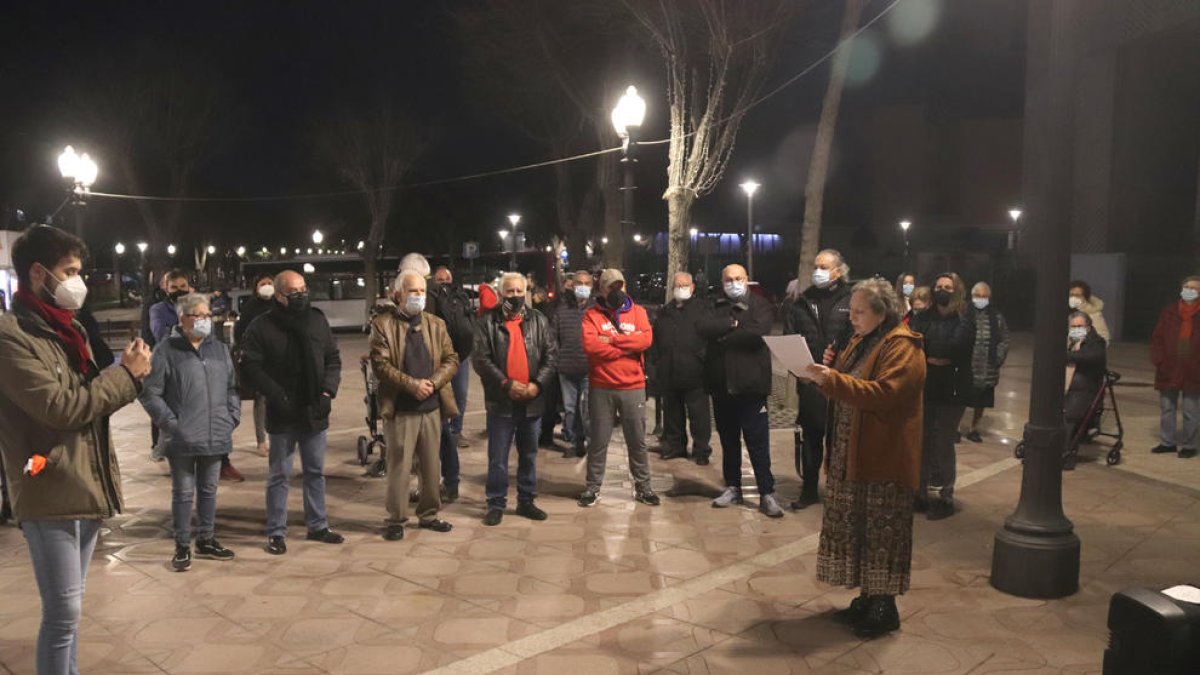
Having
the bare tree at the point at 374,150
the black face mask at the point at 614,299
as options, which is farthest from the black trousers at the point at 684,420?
the bare tree at the point at 374,150

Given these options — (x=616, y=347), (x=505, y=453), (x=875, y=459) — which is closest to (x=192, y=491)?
(x=505, y=453)

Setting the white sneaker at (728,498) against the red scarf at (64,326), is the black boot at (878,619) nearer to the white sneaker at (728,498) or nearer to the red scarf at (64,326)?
the white sneaker at (728,498)

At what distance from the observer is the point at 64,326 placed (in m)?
3.56

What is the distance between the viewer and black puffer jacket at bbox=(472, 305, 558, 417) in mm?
6684

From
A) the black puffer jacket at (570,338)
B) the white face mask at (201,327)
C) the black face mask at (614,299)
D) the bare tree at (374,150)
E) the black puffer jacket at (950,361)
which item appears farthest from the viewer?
the bare tree at (374,150)

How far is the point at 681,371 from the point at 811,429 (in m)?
1.71

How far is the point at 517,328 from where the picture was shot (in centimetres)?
684

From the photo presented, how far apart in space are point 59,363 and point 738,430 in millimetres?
4902

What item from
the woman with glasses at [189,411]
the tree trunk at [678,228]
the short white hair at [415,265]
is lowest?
the woman with glasses at [189,411]

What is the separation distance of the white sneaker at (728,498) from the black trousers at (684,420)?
1406mm

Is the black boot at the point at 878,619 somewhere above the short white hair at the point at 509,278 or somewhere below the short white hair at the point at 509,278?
below

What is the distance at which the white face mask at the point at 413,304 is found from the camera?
6316mm

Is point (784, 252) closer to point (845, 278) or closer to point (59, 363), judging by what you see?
point (845, 278)

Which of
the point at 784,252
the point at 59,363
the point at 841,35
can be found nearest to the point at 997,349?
the point at 841,35
